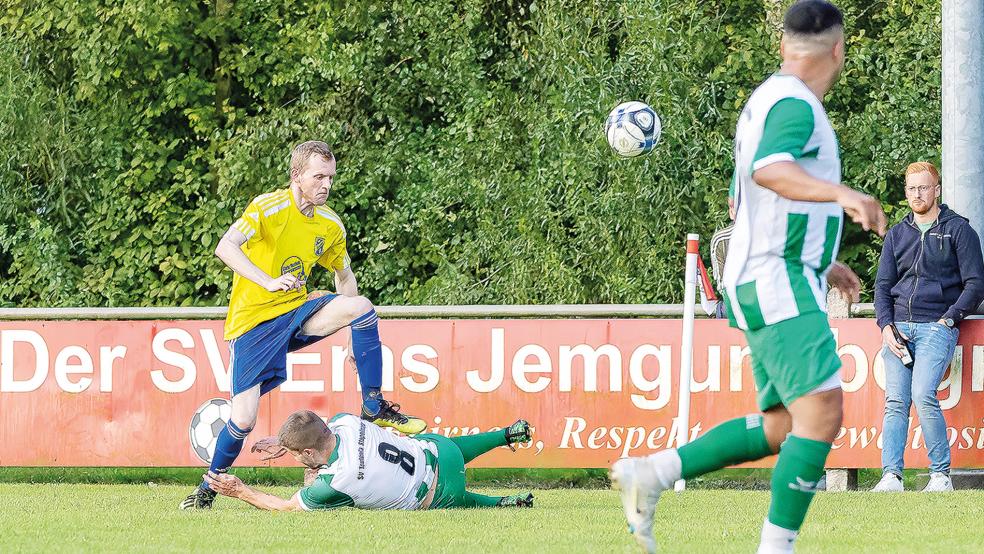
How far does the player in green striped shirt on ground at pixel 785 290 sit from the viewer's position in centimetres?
475

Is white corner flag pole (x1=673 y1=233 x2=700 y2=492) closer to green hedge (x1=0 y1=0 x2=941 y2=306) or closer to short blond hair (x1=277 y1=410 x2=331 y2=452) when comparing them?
short blond hair (x1=277 y1=410 x2=331 y2=452)

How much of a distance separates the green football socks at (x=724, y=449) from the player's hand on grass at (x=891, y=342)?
15.8ft

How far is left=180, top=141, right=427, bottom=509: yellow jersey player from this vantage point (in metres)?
8.47

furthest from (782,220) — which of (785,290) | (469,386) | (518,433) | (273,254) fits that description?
(469,386)

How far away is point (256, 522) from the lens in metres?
7.14

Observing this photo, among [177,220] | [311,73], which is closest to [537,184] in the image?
[311,73]

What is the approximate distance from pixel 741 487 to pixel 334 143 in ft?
26.0

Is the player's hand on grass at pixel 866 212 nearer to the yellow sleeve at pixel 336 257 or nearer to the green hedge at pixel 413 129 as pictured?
the yellow sleeve at pixel 336 257

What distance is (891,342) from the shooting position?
9.60m

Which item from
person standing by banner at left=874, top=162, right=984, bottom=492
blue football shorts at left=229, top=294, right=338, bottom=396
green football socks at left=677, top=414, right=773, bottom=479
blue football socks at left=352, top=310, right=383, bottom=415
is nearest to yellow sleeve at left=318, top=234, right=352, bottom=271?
blue football shorts at left=229, top=294, right=338, bottom=396

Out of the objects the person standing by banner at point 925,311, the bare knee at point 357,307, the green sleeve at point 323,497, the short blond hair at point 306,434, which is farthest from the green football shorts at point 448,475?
the person standing by banner at point 925,311

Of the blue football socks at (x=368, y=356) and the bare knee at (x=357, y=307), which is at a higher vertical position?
the bare knee at (x=357, y=307)

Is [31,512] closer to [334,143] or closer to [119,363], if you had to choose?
[119,363]

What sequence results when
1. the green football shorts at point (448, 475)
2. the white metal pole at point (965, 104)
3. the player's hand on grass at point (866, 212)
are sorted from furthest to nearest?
the white metal pole at point (965, 104)
the green football shorts at point (448, 475)
the player's hand on grass at point (866, 212)
